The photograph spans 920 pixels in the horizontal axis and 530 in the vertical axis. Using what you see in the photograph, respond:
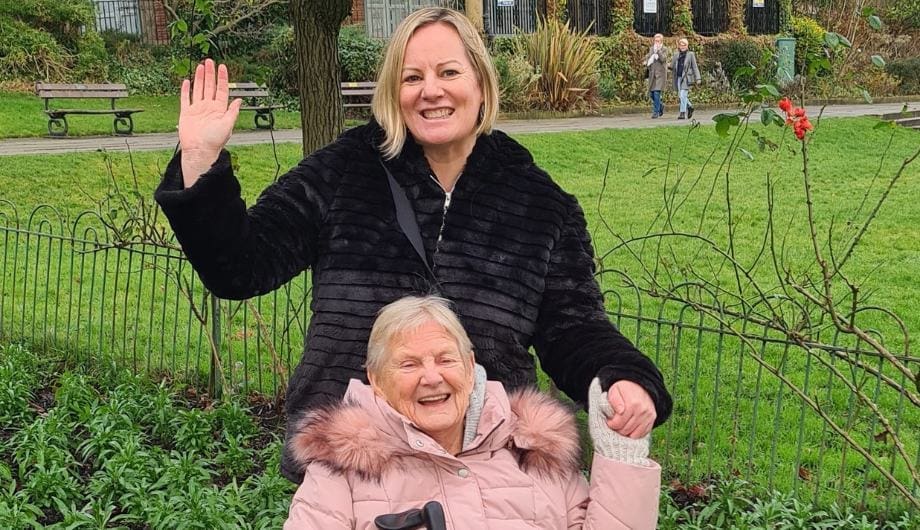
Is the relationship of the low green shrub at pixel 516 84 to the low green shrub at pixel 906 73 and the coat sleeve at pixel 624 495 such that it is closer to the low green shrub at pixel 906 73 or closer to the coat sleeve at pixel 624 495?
the low green shrub at pixel 906 73

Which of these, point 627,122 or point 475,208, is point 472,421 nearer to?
point 475,208

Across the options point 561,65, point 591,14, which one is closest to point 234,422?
point 561,65

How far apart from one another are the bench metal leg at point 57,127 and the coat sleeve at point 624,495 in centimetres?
1430

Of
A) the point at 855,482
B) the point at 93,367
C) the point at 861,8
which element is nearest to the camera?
the point at 861,8

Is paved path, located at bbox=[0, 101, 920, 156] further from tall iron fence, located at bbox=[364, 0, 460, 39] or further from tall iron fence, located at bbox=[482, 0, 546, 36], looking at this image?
tall iron fence, located at bbox=[364, 0, 460, 39]

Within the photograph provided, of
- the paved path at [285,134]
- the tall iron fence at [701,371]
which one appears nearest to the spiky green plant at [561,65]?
the paved path at [285,134]

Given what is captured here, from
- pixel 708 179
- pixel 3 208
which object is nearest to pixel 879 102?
pixel 708 179

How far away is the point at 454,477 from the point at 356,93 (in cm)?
1621

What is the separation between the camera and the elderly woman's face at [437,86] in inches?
92.8

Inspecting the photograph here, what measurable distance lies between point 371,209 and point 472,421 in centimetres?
59

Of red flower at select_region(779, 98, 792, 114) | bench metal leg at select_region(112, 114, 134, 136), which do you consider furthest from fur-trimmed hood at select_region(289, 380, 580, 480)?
bench metal leg at select_region(112, 114, 134, 136)

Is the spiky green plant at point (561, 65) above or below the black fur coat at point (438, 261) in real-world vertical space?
above

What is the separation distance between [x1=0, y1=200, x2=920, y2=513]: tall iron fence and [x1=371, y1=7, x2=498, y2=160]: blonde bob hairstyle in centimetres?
166

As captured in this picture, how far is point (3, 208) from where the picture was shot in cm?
1028
